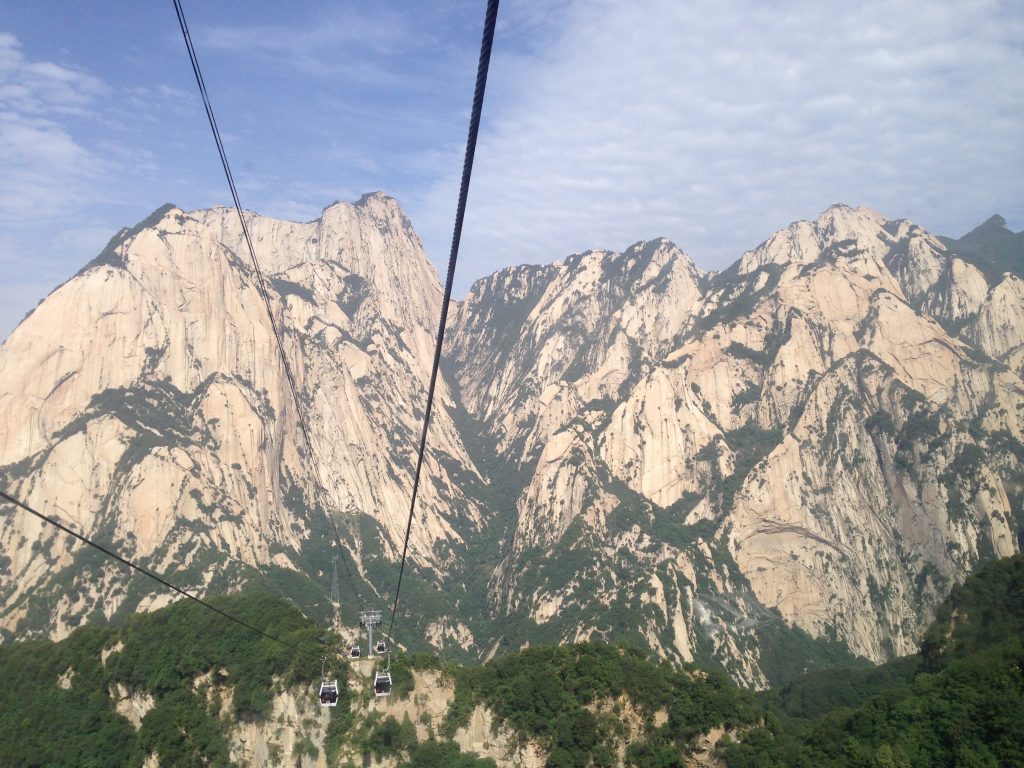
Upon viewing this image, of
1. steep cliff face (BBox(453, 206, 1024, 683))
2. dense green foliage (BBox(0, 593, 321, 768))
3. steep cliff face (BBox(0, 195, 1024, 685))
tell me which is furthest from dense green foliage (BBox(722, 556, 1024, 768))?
steep cliff face (BBox(453, 206, 1024, 683))

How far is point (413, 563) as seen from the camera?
19525 cm

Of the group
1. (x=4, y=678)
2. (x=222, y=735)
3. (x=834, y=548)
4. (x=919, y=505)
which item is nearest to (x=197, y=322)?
(x=4, y=678)

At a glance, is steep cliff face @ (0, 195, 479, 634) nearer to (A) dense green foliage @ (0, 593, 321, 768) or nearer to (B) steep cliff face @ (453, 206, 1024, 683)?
(B) steep cliff face @ (453, 206, 1024, 683)

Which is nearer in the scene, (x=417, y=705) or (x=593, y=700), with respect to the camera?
(x=593, y=700)

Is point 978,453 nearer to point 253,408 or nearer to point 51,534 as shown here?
point 253,408

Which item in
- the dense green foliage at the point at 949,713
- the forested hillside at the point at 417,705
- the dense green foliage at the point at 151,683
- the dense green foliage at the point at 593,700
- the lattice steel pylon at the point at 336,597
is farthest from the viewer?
the lattice steel pylon at the point at 336,597

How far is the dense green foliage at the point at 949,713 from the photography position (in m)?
51.8

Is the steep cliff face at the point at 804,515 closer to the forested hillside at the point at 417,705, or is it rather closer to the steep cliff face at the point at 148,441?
the steep cliff face at the point at 148,441

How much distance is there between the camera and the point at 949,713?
5491 centimetres

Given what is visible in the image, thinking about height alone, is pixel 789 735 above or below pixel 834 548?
below

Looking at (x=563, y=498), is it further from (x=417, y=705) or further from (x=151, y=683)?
(x=151, y=683)

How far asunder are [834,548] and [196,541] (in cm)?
12841

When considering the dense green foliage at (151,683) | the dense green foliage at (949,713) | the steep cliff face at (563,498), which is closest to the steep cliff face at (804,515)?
the steep cliff face at (563,498)

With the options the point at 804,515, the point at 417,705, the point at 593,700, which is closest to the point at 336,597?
the point at 417,705
